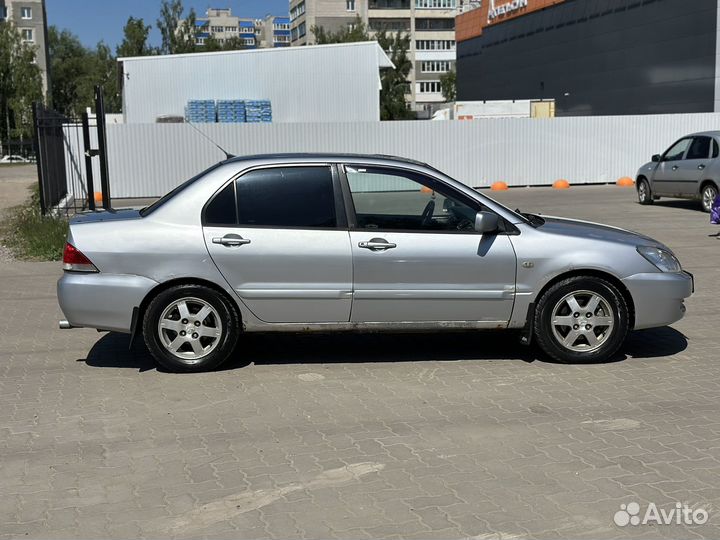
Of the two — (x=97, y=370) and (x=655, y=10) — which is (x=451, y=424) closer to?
(x=97, y=370)

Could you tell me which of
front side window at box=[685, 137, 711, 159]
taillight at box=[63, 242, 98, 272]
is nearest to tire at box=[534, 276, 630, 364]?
taillight at box=[63, 242, 98, 272]

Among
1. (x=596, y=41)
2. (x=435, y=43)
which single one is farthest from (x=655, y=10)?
(x=435, y=43)

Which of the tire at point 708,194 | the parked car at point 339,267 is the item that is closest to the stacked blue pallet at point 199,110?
the tire at point 708,194

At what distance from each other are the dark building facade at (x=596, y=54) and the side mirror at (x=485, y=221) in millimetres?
33298

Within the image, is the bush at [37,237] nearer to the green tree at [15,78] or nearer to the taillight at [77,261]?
the taillight at [77,261]

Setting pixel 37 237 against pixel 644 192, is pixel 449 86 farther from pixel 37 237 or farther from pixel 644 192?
pixel 37 237

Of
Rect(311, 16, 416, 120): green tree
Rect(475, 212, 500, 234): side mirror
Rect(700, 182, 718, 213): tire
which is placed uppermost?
Rect(311, 16, 416, 120): green tree

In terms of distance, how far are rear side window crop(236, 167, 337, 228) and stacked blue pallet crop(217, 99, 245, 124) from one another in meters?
27.8

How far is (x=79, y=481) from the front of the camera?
14.5 feet

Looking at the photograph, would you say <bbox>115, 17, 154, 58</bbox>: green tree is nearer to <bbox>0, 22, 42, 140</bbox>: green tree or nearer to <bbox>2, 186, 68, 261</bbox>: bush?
<bbox>0, 22, 42, 140</bbox>: green tree

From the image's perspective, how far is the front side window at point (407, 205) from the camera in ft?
20.9

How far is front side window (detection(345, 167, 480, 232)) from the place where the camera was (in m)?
6.38

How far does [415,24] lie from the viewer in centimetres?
10381

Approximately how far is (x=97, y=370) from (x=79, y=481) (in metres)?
2.27
